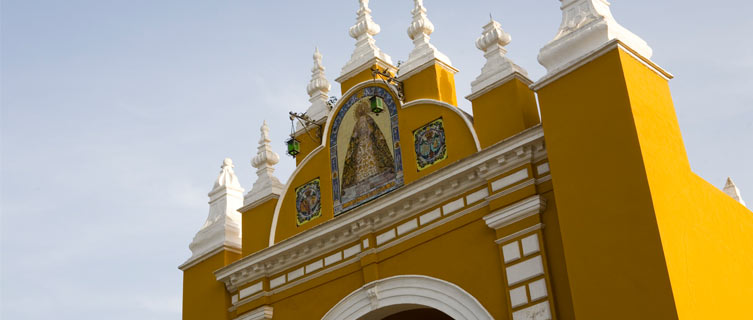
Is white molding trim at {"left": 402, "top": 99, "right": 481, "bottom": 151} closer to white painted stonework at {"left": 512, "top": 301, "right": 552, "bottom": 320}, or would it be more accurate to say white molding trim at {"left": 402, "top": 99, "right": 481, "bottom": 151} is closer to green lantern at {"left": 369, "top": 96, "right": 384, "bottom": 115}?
green lantern at {"left": 369, "top": 96, "right": 384, "bottom": 115}

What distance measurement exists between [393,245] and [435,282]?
0.90 metres

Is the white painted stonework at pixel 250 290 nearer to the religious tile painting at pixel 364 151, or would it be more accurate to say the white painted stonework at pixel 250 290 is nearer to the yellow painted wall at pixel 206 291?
the yellow painted wall at pixel 206 291

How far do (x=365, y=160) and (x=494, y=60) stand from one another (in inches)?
91.4

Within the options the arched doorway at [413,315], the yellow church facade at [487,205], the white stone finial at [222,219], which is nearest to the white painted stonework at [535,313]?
the yellow church facade at [487,205]

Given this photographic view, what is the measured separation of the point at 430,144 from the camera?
12695 mm

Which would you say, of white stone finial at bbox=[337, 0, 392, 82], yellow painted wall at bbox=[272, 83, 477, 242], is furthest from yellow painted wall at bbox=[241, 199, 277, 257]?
white stone finial at bbox=[337, 0, 392, 82]

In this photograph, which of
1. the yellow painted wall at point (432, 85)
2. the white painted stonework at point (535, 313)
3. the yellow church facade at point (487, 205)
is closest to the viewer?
the yellow church facade at point (487, 205)

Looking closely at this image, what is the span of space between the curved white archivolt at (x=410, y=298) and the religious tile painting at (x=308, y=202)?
1.54 m

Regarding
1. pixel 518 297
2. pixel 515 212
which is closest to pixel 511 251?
pixel 515 212

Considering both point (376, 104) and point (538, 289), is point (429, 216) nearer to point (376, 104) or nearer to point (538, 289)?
point (376, 104)

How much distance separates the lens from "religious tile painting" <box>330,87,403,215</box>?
13078 millimetres

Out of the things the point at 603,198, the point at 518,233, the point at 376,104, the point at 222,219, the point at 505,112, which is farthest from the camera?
the point at 222,219

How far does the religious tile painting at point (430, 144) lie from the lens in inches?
494

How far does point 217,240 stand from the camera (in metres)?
15.1
